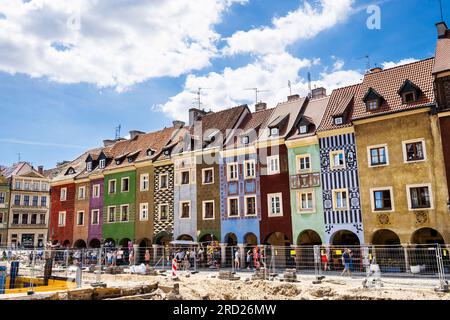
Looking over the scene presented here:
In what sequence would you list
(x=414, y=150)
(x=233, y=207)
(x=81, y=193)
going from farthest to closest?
(x=81, y=193) < (x=233, y=207) < (x=414, y=150)

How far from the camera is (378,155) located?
26.8 metres

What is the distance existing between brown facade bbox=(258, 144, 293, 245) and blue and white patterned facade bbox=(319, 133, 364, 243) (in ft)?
9.38

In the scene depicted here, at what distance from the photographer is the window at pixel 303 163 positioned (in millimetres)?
29891

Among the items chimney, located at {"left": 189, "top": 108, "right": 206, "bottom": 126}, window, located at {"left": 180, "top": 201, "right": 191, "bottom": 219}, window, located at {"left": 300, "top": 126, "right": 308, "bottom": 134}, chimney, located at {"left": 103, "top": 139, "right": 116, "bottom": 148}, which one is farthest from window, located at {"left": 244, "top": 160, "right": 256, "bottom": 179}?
chimney, located at {"left": 103, "top": 139, "right": 116, "bottom": 148}

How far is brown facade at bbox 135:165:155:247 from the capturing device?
37.9 meters

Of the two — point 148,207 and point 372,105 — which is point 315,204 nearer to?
point 372,105

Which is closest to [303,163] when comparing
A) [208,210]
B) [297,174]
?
[297,174]

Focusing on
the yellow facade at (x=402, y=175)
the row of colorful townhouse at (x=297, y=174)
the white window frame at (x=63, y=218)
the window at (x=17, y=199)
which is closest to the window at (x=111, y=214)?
the row of colorful townhouse at (x=297, y=174)

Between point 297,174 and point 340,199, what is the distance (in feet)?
11.9

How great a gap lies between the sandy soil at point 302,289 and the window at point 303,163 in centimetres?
939

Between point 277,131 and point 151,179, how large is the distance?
43.4ft

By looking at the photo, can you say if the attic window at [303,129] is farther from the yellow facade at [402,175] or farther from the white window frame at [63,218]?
the white window frame at [63,218]
